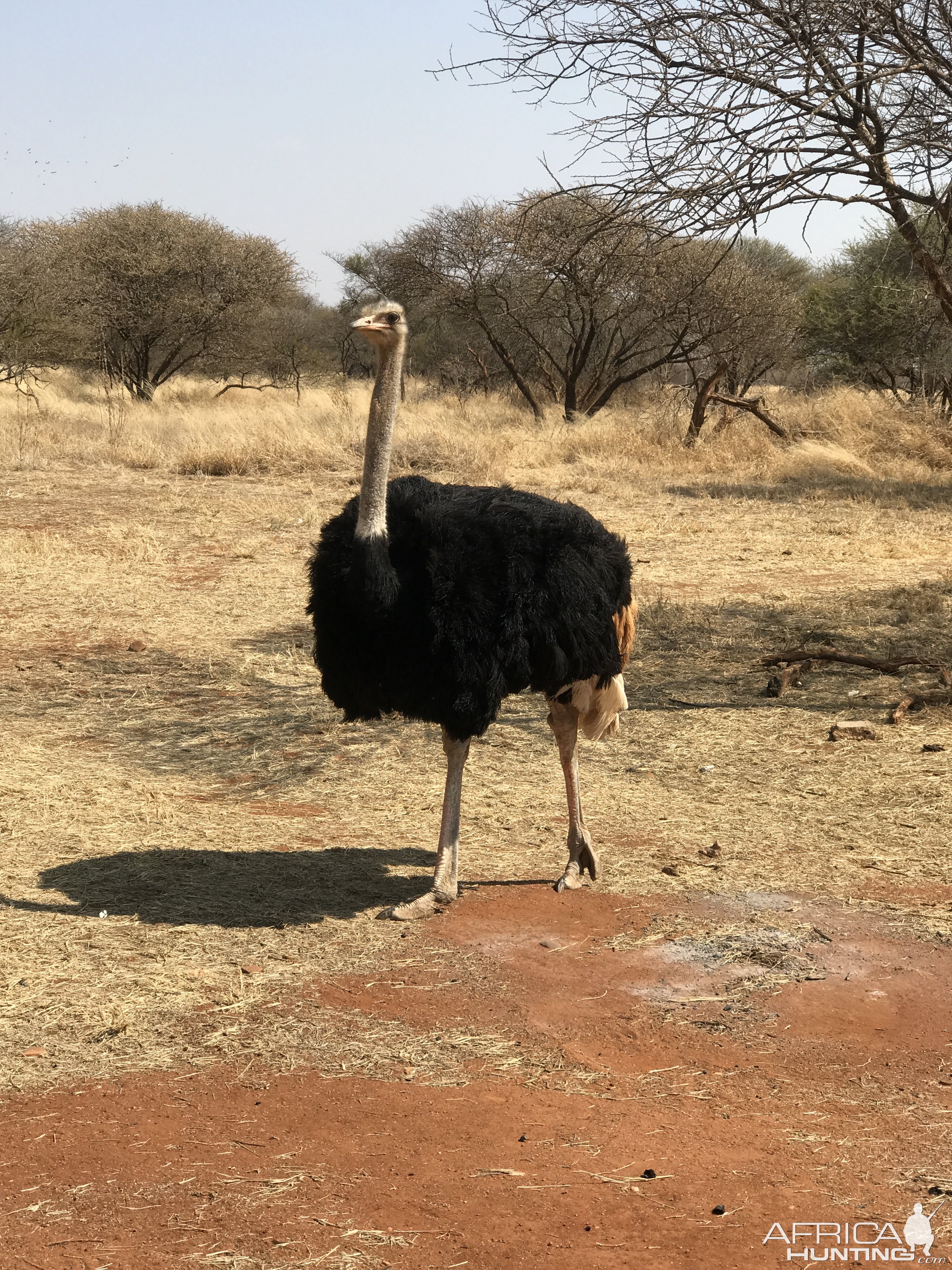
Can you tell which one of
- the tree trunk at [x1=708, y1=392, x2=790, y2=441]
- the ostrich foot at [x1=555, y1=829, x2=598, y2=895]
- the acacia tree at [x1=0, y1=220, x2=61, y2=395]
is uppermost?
the acacia tree at [x1=0, y1=220, x2=61, y2=395]

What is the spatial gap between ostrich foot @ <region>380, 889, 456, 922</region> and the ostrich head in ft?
5.70

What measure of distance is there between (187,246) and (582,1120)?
→ 24200mm

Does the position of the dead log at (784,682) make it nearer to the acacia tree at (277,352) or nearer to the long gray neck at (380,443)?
the long gray neck at (380,443)

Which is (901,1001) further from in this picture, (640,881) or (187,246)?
(187,246)

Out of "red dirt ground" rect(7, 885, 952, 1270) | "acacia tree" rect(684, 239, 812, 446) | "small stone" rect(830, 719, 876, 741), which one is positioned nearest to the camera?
"red dirt ground" rect(7, 885, 952, 1270)

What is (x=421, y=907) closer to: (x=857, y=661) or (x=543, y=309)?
(x=857, y=661)

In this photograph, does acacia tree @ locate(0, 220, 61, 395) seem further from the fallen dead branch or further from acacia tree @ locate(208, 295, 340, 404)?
the fallen dead branch

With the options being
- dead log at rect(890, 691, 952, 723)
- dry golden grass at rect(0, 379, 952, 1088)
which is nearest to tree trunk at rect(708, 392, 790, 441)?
dry golden grass at rect(0, 379, 952, 1088)

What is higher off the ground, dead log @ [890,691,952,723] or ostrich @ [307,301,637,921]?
ostrich @ [307,301,637,921]

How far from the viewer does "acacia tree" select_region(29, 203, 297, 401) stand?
75.5 ft

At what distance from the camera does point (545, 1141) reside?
9.30 ft

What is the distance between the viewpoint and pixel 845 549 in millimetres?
10984

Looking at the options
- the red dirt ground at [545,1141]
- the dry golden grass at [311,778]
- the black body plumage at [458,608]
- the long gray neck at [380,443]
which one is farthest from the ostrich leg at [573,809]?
the long gray neck at [380,443]

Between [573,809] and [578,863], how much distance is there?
20 centimetres
